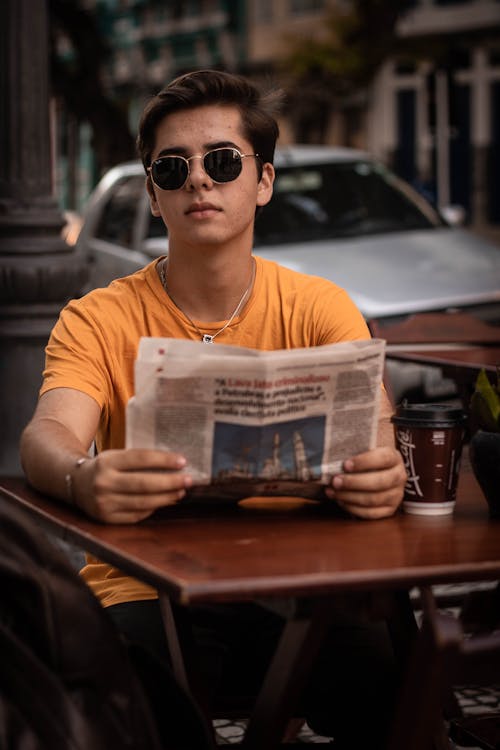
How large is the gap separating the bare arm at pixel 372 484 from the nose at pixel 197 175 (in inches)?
29.0

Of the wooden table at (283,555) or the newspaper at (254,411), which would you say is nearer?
the wooden table at (283,555)

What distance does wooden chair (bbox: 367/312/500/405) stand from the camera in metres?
6.16

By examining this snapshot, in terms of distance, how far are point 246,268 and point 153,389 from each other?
81 cm

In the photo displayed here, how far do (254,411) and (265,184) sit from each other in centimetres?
101

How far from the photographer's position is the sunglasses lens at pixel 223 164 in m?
3.22

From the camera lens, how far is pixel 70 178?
4738 cm

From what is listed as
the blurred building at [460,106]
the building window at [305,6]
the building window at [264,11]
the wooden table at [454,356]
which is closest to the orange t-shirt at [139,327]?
the wooden table at [454,356]

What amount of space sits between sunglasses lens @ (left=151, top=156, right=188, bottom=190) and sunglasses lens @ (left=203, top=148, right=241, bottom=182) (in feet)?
0.15

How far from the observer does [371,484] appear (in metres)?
2.72

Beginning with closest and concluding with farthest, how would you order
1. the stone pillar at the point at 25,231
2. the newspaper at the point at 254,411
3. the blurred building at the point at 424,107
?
the newspaper at the point at 254,411, the stone pillar at the point at 25,231, the blurred building at the point at 424,107

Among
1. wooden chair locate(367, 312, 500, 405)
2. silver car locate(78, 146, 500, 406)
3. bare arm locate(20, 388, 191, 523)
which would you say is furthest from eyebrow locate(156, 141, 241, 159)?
silver car locate(78, 146, 500, 406)

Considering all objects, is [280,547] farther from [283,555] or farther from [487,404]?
[487,404]

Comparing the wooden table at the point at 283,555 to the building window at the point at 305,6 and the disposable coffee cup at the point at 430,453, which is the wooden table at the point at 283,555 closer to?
the disposable coffee cup at the point at 430,453

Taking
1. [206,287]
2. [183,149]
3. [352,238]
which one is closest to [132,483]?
[206,287]
